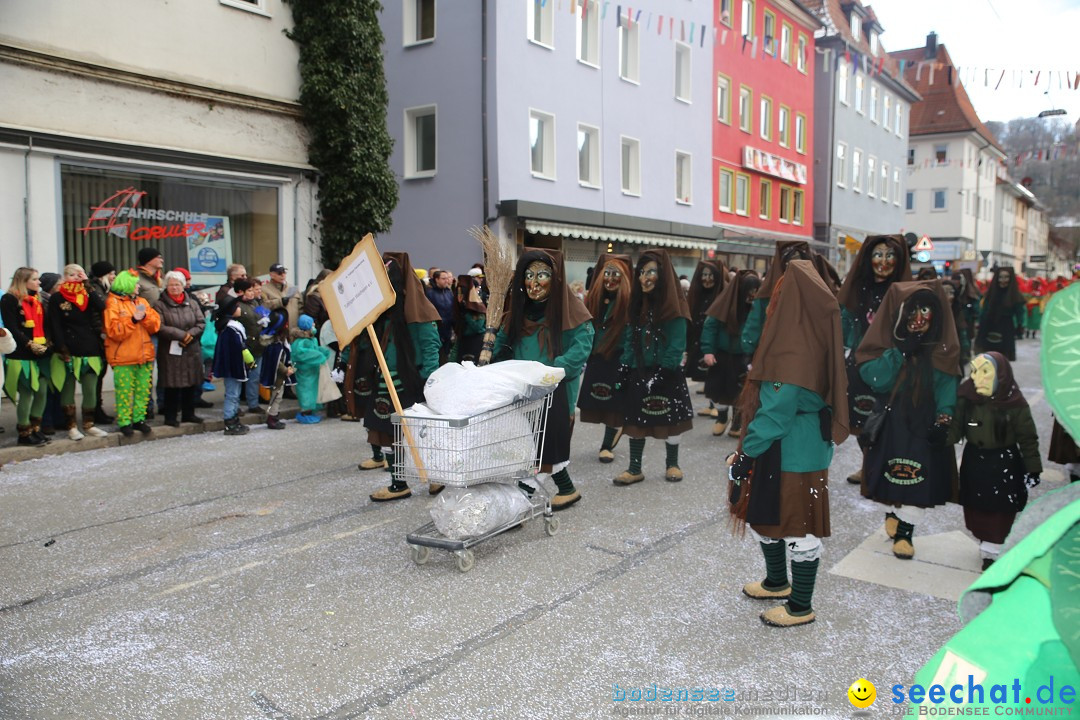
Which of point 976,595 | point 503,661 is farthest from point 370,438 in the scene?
point 976,595

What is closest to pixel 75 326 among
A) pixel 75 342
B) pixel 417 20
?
pixel 75 342

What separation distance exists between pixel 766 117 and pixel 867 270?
87.2 feet

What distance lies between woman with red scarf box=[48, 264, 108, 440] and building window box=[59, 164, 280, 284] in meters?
3.38

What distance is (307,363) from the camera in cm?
1038

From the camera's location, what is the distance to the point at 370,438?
7117 millimetres

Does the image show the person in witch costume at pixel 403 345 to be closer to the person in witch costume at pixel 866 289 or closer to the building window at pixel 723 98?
the person in witch costume at pixel 866 289

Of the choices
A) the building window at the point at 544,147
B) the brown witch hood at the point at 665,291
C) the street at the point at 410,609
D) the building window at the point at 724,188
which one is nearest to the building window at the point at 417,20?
the building window at the point at 544,147

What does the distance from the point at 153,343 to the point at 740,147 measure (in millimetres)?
24282

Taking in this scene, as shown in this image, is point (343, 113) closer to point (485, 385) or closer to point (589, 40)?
point (589, 40)

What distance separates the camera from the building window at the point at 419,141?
20.7 m

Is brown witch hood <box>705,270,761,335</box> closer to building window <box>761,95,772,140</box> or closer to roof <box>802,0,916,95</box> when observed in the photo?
building window <box>761,95,772,140</box>

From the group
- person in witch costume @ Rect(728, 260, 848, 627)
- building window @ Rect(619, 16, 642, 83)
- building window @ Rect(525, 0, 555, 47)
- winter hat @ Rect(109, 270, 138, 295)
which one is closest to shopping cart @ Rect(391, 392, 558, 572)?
person in witch costume @ Rect(728, 260, 848, 627)

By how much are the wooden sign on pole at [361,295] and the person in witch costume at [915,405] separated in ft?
10.4

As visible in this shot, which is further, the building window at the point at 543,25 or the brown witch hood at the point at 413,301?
the building window at the point at 543,25
